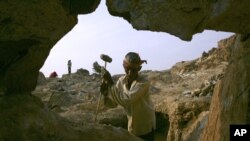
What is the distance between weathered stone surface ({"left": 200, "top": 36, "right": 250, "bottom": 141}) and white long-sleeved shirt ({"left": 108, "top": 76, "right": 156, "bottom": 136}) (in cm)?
81

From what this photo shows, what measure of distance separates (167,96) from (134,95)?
662 cm

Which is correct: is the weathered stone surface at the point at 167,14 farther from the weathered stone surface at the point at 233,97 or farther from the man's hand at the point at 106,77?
the man's hand at the point at 106,77

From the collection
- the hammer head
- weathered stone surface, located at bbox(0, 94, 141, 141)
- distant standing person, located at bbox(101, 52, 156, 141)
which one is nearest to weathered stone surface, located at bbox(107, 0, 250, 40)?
weathered stone surface, located at bbox(0, 94, 141, 141)

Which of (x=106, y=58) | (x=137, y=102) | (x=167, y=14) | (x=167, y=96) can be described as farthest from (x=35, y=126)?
(x=167, y=96)

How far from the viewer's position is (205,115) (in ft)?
24.8

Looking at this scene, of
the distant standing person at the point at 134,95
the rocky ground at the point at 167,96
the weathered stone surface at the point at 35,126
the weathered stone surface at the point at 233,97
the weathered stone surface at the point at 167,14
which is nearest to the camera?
the weathered stone surface at the point at 167,14

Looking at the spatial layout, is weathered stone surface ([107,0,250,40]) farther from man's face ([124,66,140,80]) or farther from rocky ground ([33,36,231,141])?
rocky ground ([33,36,231,141])

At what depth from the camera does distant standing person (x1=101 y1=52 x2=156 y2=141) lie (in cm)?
581

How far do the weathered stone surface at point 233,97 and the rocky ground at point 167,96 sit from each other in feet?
4.76

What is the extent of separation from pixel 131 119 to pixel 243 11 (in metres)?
2.19

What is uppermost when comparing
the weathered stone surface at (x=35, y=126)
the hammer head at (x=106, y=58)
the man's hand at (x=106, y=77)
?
the hammer head at (x=106, y=58)

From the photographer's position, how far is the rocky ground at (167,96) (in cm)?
805

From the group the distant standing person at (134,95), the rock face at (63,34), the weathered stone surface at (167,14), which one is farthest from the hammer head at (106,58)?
the weathered stone surface at (167,14)

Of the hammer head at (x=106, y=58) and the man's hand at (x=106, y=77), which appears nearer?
the man's hand at (x=106, y=77)
